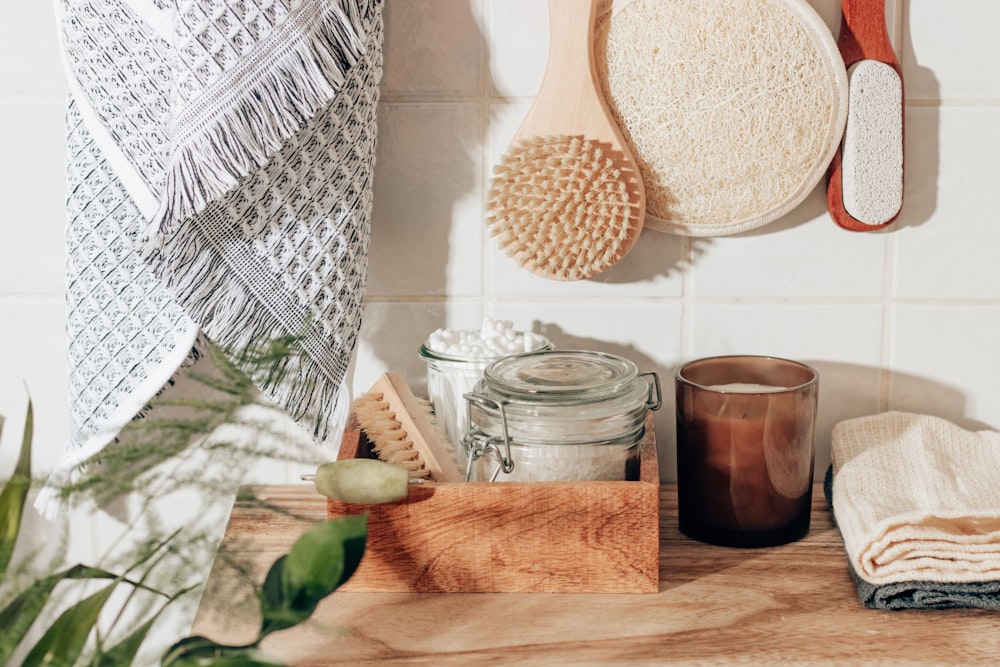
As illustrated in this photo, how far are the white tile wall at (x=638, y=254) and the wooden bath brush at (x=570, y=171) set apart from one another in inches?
1.5

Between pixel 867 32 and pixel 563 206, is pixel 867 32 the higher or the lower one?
the higher one

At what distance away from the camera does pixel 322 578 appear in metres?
0.46

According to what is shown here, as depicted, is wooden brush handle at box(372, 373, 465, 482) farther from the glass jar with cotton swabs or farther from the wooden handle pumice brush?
the wooden handle pumice brush

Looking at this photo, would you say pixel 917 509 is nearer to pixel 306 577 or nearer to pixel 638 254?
pixel 638 254

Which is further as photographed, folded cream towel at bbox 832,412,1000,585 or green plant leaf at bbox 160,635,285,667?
folded cream towel at bbox 832,412,1000,585

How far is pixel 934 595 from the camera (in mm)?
678

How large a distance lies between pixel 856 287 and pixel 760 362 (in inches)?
5.7

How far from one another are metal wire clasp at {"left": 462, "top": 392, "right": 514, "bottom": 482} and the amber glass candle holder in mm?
162

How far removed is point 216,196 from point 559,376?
0.98 ft

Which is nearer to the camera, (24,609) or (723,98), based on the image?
(24,609)

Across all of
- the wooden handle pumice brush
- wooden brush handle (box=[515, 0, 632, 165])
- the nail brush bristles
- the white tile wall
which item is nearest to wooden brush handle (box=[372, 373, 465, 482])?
the nail brush bristles

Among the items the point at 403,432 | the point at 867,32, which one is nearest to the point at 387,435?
the point at 403,432

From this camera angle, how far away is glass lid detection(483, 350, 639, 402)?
0.71 metres

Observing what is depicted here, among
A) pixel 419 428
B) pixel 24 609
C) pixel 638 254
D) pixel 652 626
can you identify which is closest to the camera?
pixel 24 609
